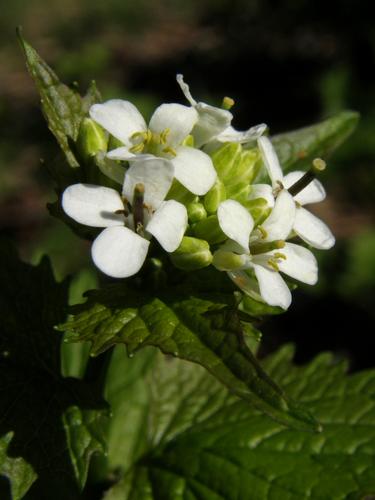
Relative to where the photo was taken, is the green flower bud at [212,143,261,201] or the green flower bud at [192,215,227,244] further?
the green flower bud at [212,143,261,201]

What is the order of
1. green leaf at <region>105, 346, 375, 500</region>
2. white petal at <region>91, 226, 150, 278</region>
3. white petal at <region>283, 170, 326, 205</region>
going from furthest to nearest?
green leaf at <region>105, 346, 375, 500</region>, white petal at <region>283, 170, 326, 205</region>, white petal at <region>91, 226, 150, 278</region>

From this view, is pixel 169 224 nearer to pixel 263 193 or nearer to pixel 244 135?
pixel 263 193

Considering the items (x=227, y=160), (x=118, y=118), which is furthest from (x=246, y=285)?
(x=118, y=118)

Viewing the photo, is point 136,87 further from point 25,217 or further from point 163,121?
point 163,121

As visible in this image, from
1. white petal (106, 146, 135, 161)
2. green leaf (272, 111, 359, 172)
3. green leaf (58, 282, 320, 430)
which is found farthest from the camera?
green leaf (272, 111, 359, 172)

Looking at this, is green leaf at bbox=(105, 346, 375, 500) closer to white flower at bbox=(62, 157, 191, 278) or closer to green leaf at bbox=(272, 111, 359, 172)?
green leaf at bbox=(272, 111, 359, 172)

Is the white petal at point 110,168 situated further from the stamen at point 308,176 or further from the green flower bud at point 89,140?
the stamen at point 308,176

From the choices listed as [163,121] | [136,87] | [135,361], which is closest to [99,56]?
[136,87]

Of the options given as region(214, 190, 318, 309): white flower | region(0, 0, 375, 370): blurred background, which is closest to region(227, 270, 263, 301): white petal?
region(214, 190, 318, 309): white flower

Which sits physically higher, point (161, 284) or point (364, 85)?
point (161, 284)
